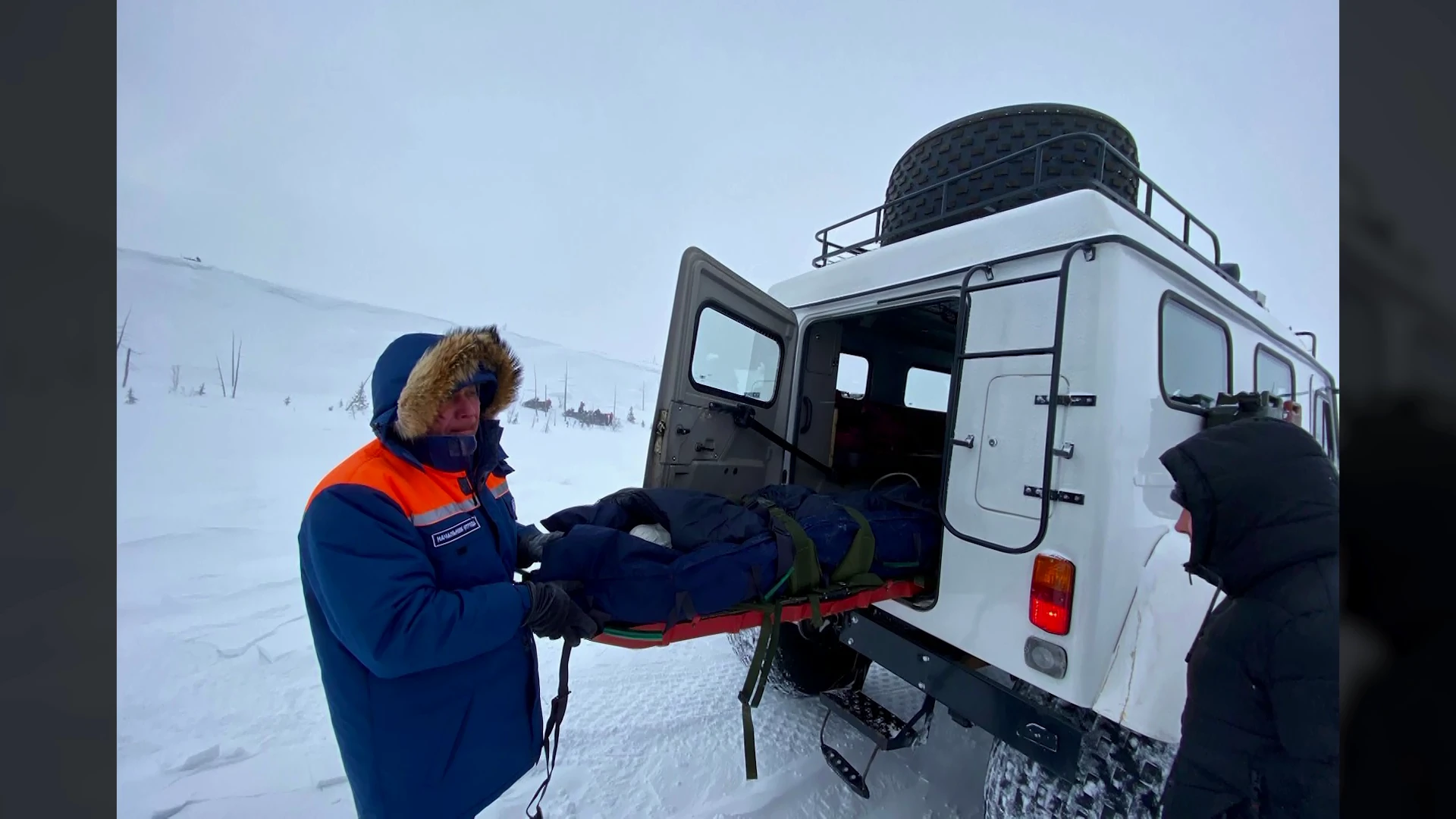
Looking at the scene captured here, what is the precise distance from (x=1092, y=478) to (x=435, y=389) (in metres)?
2.12

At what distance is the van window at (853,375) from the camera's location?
14.2 ft

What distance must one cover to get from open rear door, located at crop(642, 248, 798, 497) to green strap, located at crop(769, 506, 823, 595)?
2.71 ft

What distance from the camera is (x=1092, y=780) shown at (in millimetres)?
2014

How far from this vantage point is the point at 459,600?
58.1 inches

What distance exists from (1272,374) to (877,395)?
242cm

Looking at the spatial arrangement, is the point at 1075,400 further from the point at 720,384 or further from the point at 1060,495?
the point at 720,384

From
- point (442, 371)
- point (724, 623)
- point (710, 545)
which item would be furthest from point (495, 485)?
point (724, 623)

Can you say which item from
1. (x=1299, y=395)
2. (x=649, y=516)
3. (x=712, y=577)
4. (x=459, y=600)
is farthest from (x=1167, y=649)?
(x=1299, y=395)

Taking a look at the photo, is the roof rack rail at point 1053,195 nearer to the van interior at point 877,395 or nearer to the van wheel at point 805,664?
the van interior at point 877,395

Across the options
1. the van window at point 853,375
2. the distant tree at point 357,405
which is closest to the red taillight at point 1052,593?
the van window at point 853,375

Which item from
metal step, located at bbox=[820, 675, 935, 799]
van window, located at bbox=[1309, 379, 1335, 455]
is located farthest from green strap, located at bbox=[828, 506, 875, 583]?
van window, located at bbox=[1309, 379, 1335, 455]

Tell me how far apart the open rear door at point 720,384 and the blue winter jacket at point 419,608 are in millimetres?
1091
